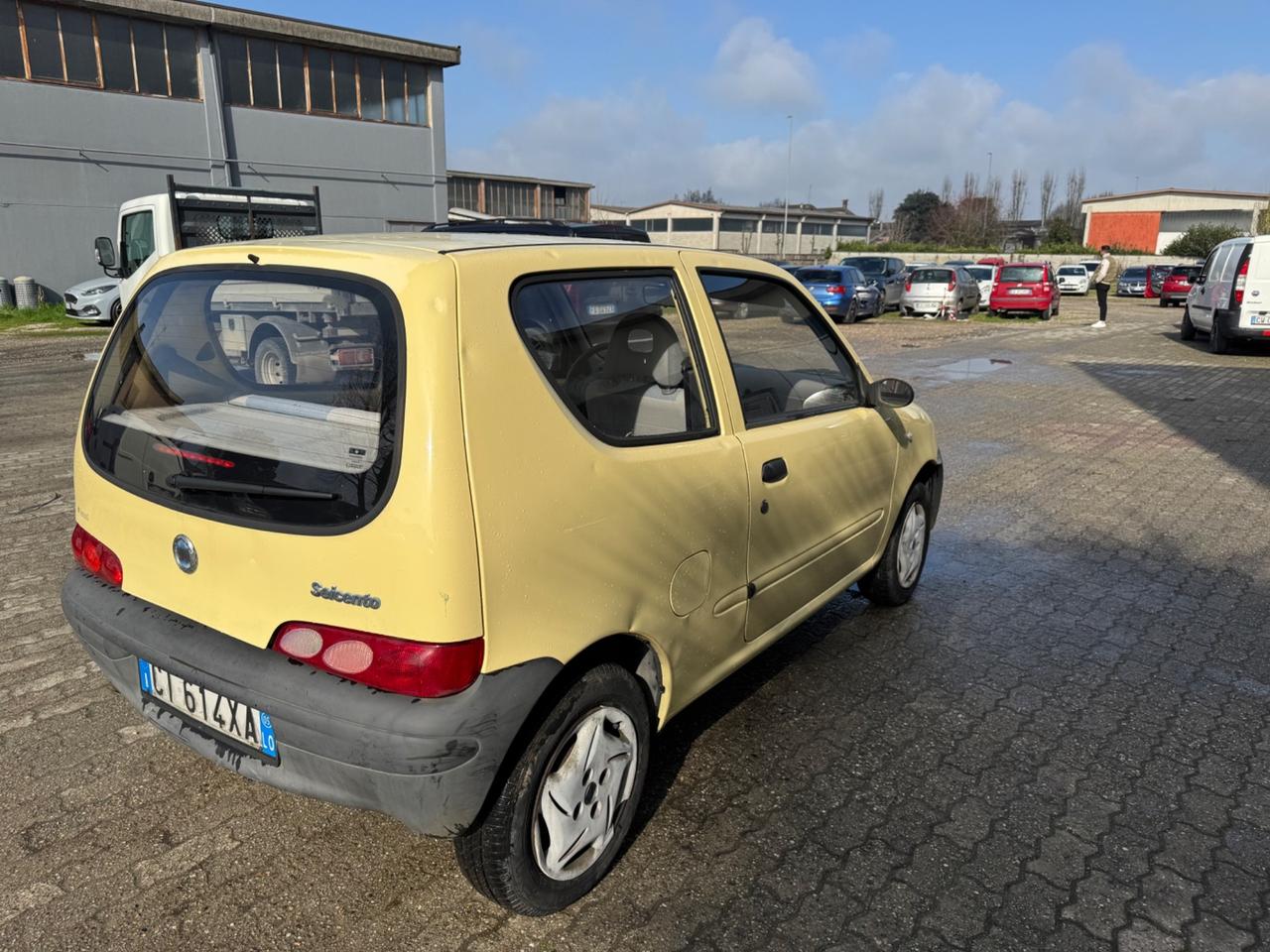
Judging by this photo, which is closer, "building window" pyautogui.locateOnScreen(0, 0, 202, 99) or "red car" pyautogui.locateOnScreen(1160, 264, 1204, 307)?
"building window" pyautogui.locateOnScreen(0, 0, 202, 99)

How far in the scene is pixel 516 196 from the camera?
52.6 meters

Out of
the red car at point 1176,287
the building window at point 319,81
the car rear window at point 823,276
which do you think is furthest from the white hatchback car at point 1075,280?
the building window at point 319,81

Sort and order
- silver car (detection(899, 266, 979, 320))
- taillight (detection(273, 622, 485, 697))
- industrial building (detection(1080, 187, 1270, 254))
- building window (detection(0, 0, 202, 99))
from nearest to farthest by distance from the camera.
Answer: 1. taillight (detection(273, 622, 485, 697))
2. building window (detection(0, 0, 202, 99))
3. silver car (detection(899, 266, 979, 320))
4. industrial building (detection(1080, 187, 1270, 254))

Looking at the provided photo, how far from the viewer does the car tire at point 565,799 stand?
2.27 meters

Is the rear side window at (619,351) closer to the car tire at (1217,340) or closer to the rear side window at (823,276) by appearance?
the car tire at (1217,340)

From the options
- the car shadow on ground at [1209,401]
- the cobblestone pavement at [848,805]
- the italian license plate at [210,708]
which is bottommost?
the car shadow on ground at [1209,401]

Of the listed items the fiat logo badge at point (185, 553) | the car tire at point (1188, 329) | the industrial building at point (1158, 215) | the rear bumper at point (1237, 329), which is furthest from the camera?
the industrial building at point (1158, 215)

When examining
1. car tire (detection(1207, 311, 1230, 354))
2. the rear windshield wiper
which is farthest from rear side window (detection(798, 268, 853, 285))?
the rear windshield wiper

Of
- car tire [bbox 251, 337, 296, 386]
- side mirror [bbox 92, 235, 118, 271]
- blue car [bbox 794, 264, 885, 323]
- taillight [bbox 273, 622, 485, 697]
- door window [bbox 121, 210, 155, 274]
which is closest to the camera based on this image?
taillight [bbox 273, 622, 485, 697]

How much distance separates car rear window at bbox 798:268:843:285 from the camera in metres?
23.0

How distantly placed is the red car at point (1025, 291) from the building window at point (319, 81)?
19124 millimetres

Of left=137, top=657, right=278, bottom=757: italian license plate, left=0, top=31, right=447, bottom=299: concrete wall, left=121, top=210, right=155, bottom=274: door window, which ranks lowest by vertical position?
left=137, top=657, right=278, bottom=757: italian license plate

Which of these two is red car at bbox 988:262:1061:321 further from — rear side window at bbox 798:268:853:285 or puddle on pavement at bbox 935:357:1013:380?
puddle on pavement at bbox 935:357:1013:380

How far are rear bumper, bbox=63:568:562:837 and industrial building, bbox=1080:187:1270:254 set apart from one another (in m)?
77.7
